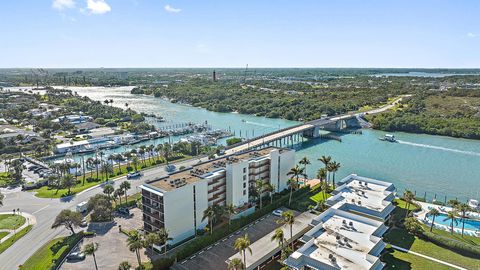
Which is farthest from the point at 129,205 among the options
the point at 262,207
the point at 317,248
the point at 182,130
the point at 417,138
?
the point at 417,138

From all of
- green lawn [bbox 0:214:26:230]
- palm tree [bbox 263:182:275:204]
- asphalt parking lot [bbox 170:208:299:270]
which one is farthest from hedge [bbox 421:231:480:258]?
green lawn [bbox 0:214:26:230]

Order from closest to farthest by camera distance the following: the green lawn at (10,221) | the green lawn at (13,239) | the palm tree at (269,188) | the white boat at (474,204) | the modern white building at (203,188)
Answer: the modern white building at (203,188) < the green lawn at (13,239) < the green lawn at (10,221) < the palm tree at (269,188) < the white boat at (474,204)

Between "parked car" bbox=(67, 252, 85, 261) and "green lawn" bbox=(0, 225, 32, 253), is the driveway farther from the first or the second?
"green lawn" bbox=(0, 225, 32, 253)

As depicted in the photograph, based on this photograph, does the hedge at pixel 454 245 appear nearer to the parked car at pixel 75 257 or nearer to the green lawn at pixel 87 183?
the parked car at pixel 75 257

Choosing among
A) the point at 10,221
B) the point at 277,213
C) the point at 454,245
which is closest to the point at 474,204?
the point at 454,245

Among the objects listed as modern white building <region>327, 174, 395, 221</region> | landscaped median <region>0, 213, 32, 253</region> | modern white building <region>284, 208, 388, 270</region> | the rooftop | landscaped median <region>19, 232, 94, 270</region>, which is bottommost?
landscaped median <region>0, 213, 32, 253</region>

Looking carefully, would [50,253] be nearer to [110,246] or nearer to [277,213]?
[110,246]

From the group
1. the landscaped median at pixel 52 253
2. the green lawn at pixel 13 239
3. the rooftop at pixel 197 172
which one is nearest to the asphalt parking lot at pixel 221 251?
the rooftop at pixel 197 172
